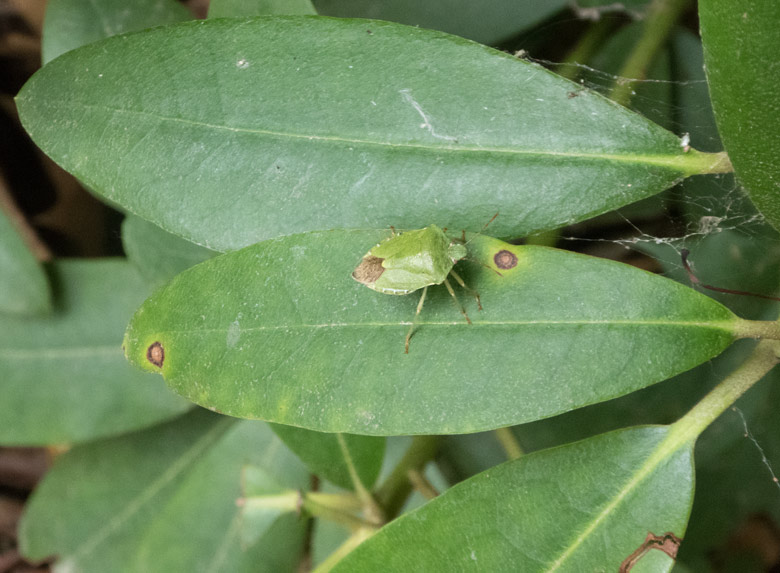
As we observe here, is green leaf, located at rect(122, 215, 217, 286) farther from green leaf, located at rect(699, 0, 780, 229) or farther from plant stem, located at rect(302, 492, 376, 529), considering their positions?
green leaf, located at rect(699, 0, 780, 229)

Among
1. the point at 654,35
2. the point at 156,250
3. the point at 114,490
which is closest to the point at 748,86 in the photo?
the point at 654,35

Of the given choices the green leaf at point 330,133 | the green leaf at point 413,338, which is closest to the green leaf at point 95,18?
the green leaf at point 330,133

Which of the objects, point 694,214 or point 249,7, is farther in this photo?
point 694,214

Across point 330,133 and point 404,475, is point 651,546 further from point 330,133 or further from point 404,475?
point 330,133

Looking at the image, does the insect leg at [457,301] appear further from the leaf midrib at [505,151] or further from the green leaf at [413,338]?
the leaf midrib at [505,151]

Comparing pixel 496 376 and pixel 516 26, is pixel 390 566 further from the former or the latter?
pixel 516 26

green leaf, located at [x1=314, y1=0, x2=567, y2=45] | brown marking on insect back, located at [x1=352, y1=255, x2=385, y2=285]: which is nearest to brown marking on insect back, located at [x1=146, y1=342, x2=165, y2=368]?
brown marking on insect back, located at [x1=352, y1=255, x2=385, y2=285]
